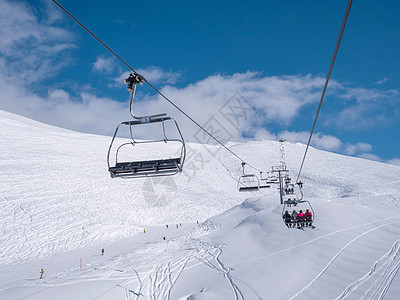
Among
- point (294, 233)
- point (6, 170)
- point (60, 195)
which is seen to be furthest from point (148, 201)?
point (294, 233)

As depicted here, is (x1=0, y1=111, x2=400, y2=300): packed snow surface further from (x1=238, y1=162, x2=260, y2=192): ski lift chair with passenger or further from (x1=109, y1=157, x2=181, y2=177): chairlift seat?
(x1=109, y1=157, x2=181, y2=177): chairlift seat

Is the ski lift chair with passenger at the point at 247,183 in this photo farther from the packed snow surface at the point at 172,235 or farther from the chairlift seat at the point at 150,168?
the chairlift seat at the point at 150,168

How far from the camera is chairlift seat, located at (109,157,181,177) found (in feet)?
21.9

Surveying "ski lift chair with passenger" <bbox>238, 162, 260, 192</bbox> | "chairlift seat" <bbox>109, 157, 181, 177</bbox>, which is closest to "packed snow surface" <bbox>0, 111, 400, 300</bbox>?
"ski lift chair with passenger" <bbox>238, 162, 260, 192</bbox>

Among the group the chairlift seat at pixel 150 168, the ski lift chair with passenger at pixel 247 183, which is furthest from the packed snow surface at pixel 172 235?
the chairlift seat at pixel 150 168

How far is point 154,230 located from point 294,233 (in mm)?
18392

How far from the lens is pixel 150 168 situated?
6855 mm

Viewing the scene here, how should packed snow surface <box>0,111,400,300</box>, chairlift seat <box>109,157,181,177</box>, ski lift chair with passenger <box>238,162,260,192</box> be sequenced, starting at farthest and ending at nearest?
ski lift chair with passenger <box>238,162,260,192</box>, packed snow surface <box>0,111,400,300</box>, chairlift seat <box>109,157,181,177</box>

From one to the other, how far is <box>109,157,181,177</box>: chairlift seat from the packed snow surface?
754 centimetres

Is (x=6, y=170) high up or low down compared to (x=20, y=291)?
up

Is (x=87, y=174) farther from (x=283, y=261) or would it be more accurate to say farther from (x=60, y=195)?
(x=283, y=261)

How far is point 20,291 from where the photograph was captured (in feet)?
39.8

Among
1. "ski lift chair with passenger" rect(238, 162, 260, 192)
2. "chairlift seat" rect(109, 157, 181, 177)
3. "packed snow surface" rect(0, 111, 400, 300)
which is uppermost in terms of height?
"chairlift seat" rect(109, 157, 181, 177)

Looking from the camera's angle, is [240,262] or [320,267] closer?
[320,267]
